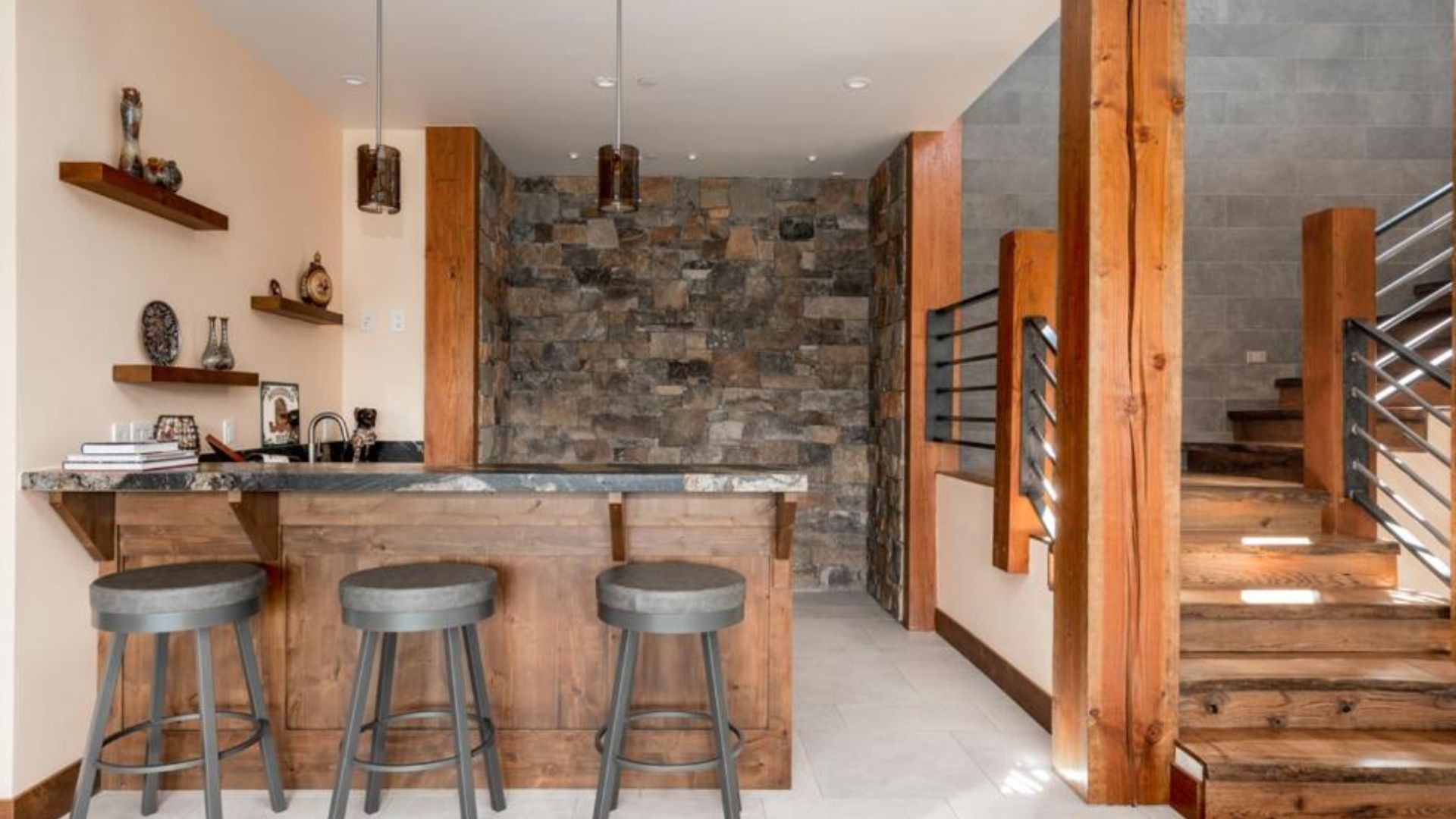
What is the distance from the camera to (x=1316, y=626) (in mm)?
3004

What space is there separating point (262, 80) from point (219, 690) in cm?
258

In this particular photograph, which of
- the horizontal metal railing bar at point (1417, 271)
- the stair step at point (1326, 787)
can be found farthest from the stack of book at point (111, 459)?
the horizontal metal railing bar at point (1417, 271)

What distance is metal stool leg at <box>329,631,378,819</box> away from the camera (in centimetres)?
222

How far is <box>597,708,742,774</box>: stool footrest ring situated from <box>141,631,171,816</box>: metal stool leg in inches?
50.1

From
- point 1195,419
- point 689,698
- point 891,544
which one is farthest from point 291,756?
point 1195,419

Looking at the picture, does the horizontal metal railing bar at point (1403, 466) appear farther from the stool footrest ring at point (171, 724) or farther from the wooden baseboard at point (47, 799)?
the wooden baseboard at point (47, 799)

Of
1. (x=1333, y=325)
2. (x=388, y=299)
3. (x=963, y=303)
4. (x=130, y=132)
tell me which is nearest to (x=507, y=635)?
(x=130, y=132)

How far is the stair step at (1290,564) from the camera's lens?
10.5 ft

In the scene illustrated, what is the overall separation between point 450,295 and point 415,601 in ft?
8.61

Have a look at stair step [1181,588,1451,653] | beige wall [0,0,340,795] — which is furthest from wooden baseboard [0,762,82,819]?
stair step [1181,588,1451,653]

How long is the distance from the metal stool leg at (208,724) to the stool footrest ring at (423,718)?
345 mm

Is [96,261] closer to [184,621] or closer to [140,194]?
[140,194]

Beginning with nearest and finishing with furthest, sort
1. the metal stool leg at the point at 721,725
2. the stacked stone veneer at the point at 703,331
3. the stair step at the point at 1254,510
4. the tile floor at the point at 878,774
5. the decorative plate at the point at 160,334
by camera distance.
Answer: the metal stool leg at the point at 721,725
the tile floor at the point at 878,774
the decorative plate at the point at 160,334
the stair step at the point at 1254,510
the stacked stone veneer at the point at 703,331

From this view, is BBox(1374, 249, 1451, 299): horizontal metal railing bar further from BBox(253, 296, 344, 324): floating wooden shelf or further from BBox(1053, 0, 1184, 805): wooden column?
BBox(253, 296, 344, 324): floating wooden shelf
